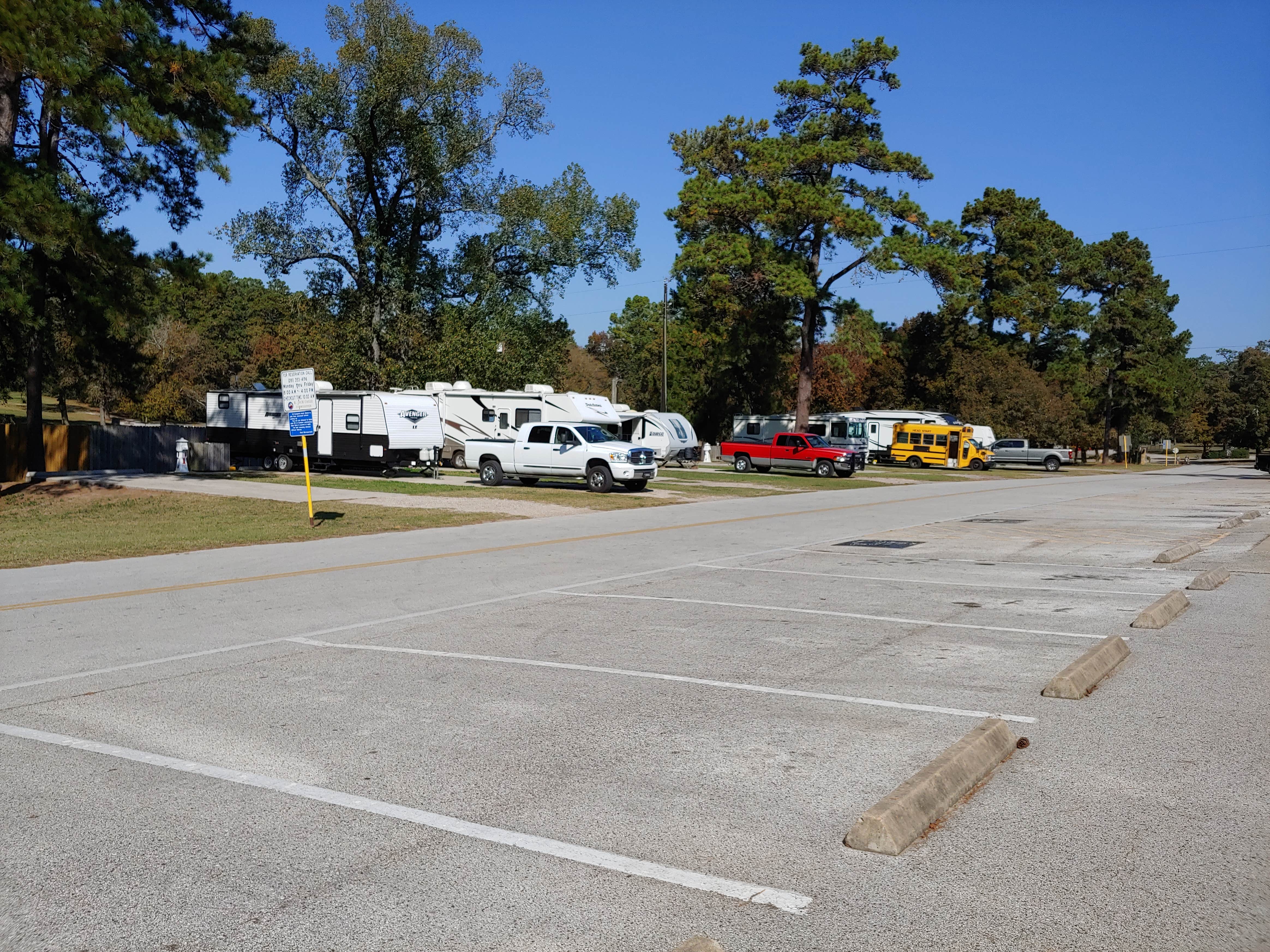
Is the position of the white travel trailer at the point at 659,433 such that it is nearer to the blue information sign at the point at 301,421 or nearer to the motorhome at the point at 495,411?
the motorhome at the point at 495,411

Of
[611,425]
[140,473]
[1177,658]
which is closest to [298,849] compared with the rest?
[1177,658]

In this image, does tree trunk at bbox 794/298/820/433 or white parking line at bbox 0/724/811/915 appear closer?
white parking line at bbox 0/724/811/915

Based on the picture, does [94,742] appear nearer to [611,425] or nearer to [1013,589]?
[1013,589]

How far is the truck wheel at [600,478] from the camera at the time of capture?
30625 mm

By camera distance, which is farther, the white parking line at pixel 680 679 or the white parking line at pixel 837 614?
the white parking line at pixel 837 614

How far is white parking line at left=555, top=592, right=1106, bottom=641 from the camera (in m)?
9.55

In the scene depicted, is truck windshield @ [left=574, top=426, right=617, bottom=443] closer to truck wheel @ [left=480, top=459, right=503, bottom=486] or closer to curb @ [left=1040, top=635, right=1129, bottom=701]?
truck wheel @ [left=480, top=459, right=503, bottom=486]

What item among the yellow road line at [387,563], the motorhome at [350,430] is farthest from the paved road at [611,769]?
the motorhome at [350,430]

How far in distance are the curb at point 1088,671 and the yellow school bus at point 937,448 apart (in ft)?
172

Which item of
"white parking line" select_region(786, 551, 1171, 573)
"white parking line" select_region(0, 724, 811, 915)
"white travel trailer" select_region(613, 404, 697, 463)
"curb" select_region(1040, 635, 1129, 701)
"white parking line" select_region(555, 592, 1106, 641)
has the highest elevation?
"white travel trailer" select_region(613, 404, 697, 463)

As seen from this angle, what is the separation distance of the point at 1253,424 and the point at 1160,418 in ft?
58.1

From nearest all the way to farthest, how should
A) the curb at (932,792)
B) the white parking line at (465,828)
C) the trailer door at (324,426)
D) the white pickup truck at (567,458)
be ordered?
the white parking line at (465,828)
the curb at (932,792)
the white pickup truck at (567,458)
the trailer door at (324,426)

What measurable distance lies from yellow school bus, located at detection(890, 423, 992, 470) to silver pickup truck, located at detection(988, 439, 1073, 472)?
355cm

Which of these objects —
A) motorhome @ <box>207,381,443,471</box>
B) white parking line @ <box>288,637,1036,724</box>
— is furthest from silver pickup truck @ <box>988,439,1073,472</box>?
white parking line @ <box>288,637,1036,724</box>
